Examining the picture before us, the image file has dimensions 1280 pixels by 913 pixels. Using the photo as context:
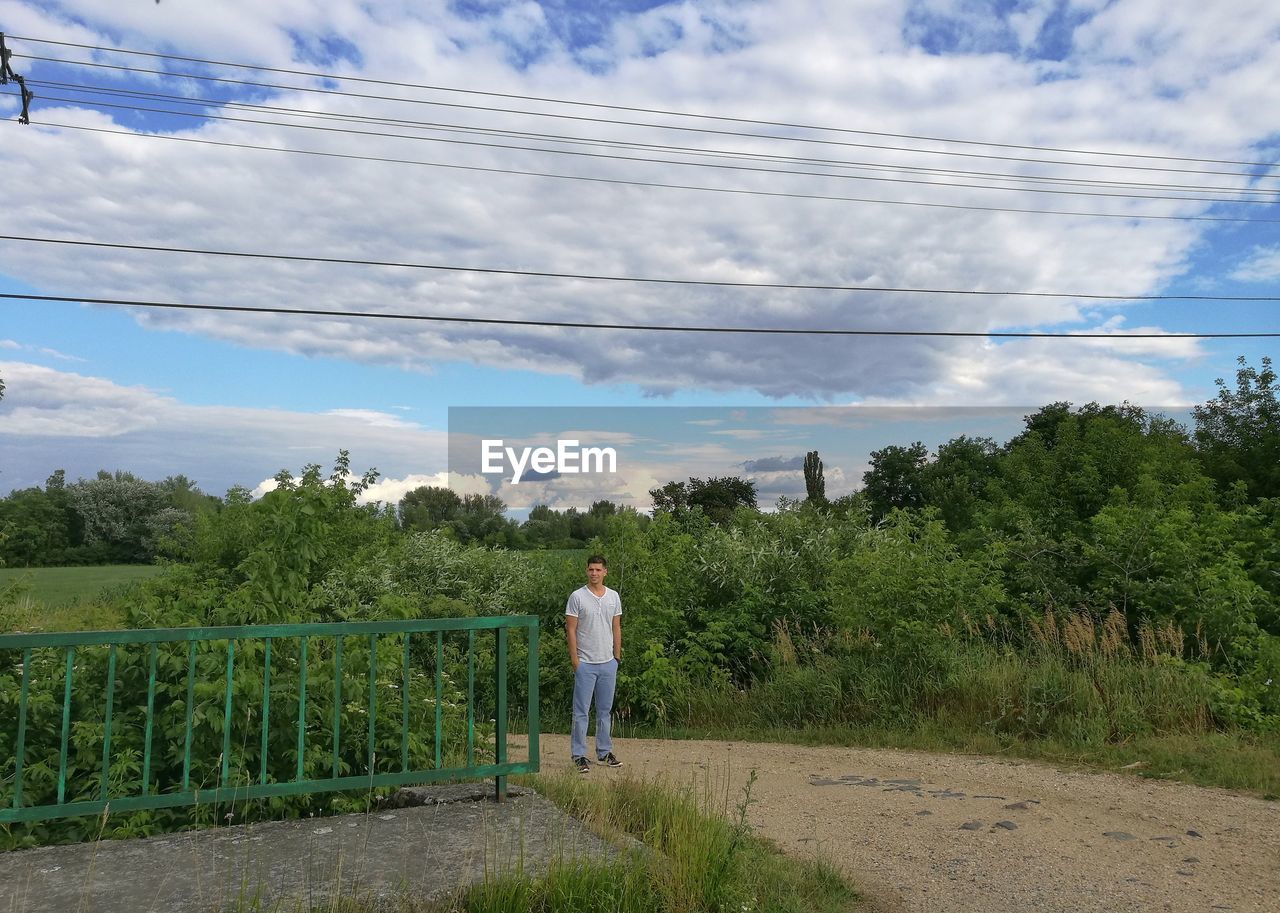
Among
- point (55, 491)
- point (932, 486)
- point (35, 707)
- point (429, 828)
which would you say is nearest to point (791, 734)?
point (429, 828)

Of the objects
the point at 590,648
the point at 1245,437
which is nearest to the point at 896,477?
the point at 1245,437

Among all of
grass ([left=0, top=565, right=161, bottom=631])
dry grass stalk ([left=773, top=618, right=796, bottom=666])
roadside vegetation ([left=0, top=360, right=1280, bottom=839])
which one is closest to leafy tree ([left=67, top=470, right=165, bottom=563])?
grass ([left=0, top=565, right=161, bottom=631])

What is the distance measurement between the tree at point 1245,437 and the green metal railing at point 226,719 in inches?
1221

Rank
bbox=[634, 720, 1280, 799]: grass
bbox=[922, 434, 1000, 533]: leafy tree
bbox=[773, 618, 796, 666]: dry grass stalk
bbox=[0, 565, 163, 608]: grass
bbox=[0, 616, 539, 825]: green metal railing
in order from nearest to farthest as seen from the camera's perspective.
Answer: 1. bbox=[0, 616, 539, 825]: green metal railing
2. bbox=[634, 720, 1280, 799]: grass
3. bbox=[773, 618, 796, 666]: dry grass stalk
4. bbox=[0, 565, 163, 608]: grass
5. bbox=[922, 434, 1000, 533]: leafy tree

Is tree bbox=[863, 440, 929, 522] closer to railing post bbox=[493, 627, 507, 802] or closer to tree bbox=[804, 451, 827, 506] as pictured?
tree bbox=[804, 451, 827, 506]

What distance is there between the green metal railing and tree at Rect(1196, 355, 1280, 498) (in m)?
31.0

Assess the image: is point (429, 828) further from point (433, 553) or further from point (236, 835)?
point (433, 553)

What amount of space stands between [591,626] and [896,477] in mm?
46053

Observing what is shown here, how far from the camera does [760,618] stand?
15805 mm

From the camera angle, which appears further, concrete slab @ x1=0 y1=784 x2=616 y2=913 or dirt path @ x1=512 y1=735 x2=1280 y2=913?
dirt path @ x1=512 y1=735 x2=1280 y2=913

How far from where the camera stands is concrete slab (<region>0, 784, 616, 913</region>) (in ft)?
14.6

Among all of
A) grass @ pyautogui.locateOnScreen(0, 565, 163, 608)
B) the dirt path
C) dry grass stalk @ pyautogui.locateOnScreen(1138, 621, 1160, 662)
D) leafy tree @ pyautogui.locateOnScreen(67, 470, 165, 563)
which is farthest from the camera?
leafy tree @ pyautogui.locateOnScreen(67, 470, 165, 563)

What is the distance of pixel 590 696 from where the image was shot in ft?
30.6

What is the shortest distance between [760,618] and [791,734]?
449 centimetres
